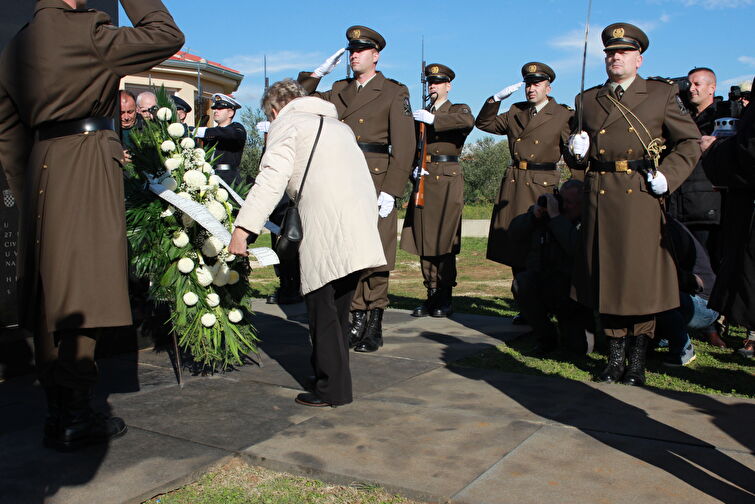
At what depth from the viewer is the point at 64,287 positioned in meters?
3.55

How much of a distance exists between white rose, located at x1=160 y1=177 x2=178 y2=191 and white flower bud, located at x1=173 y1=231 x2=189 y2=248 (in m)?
0.26

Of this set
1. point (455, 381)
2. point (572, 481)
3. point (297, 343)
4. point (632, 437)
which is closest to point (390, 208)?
point (297, 343)

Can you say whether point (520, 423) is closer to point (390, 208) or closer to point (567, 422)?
point (567, 422)

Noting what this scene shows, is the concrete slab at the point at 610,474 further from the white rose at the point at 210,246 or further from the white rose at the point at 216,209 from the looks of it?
the white rose at the point at 216,209

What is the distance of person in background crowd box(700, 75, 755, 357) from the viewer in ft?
9.70

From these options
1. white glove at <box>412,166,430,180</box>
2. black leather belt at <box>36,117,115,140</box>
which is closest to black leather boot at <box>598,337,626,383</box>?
white glove at <box>412,166,430,180</box>

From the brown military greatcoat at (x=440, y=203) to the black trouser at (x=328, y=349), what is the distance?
3124 mm

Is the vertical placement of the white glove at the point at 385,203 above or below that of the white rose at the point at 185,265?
above

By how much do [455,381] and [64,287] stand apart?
7.77ft

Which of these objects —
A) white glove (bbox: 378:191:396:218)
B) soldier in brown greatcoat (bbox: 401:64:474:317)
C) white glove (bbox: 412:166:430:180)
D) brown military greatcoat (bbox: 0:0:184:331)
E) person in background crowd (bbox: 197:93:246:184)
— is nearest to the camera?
brown military greatcoat (bbox: 0:0:184:331)

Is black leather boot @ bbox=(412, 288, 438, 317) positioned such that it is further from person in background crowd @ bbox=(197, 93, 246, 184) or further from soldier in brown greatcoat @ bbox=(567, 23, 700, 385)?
soldier in brown greatcoat @ bbox=(567, 23, 700, 385)

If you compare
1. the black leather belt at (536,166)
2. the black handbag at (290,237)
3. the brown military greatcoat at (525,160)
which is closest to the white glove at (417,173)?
the brown military greatcoat at (525,160)

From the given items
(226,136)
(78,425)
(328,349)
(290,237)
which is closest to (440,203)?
(226,136)

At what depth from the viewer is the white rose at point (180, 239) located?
4684mm
